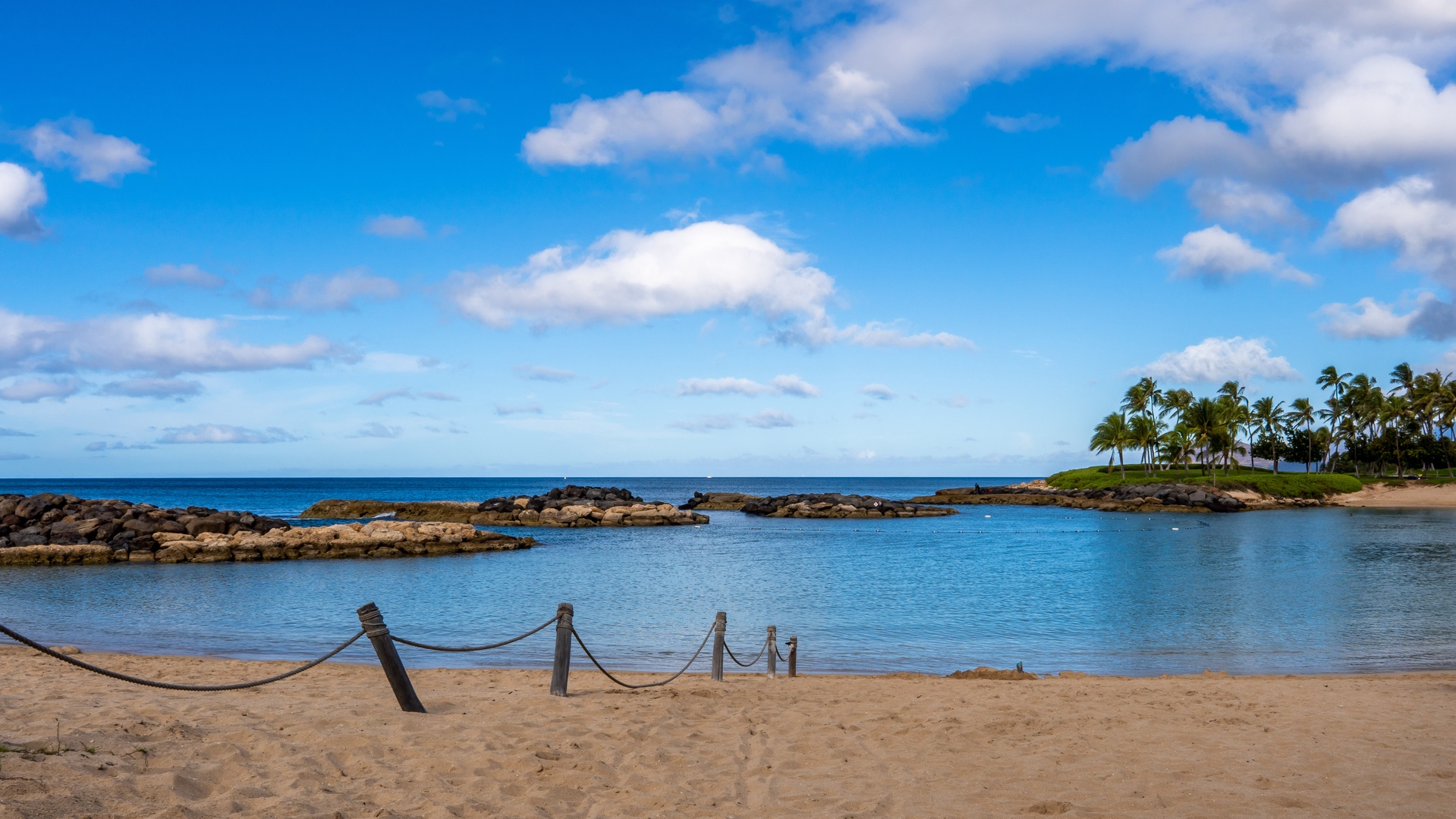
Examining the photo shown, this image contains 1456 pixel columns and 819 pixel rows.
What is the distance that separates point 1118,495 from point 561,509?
59.9 meters

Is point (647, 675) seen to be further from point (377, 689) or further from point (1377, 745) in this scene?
point (1377, 745)

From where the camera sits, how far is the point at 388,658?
8.26m

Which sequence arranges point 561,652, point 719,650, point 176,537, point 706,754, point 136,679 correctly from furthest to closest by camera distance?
1. point 176,537
2. point 719,650
3. point 561,652
4. point 706,754
5. point 136,679

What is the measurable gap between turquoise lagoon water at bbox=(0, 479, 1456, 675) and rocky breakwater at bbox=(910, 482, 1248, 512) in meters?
32.7

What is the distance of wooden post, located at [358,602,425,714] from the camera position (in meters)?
8.13

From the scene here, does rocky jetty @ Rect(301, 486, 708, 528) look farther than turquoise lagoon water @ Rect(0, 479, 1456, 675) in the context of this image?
Yes

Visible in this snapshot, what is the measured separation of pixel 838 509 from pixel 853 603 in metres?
57.0

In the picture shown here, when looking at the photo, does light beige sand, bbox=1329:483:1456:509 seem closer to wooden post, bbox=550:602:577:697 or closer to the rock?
the rock

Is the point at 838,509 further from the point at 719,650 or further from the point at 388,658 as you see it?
the point at 388,658

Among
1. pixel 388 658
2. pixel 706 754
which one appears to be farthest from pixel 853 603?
pixel 388 658

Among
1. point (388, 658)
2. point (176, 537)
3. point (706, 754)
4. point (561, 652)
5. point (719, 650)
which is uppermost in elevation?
point (388, 658)

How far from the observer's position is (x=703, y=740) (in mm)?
8430

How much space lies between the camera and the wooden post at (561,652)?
10.1 meters

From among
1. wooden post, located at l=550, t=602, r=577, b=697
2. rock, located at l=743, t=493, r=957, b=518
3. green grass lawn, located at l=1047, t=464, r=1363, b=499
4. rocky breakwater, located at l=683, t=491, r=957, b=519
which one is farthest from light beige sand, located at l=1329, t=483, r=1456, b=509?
wooden post, located at l=550, t=602, r=577, b=697
